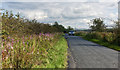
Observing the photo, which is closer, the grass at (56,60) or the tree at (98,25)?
the grass at (56,60)

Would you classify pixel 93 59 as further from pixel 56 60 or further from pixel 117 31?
pixel 117 31

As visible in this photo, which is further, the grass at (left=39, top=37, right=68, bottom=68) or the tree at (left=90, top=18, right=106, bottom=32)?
the tree at (left=90, top=18, right=106, bottom=32)

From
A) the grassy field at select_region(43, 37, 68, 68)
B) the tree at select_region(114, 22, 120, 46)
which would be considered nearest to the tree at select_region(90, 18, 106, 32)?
the tree at select_region(114, 22, 120, 46)

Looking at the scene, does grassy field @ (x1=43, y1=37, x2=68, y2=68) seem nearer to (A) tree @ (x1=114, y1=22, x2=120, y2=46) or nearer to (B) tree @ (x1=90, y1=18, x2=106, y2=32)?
(A) tree @ (x1=114, y1=22, x2=120, y2=46)

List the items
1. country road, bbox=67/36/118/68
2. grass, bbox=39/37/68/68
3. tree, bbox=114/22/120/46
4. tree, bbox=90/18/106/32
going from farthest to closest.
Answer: tree, bbox=90/18/106/32 → tree, bbox=114/22/120/46 → country road, bbox=67/36/118/68 → grass, bbox=39/37/68/68

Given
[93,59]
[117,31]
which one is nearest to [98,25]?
[117,31]

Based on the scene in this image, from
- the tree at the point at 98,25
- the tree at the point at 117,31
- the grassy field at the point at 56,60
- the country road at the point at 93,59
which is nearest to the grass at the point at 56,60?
the grassy field at the point at 56,60

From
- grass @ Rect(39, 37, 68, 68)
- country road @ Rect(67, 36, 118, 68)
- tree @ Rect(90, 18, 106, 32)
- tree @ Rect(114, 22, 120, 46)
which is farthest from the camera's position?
tree @ Rect(90, 18, 106, 32)

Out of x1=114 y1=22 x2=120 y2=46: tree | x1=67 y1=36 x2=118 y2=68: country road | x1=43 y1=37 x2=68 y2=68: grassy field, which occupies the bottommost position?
x1=67 y1=36 x2=118 y2=68: country road

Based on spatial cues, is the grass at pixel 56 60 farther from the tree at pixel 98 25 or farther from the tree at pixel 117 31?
the tree at pixel 98 25

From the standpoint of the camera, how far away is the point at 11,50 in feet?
21.9

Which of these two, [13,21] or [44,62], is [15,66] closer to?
[44,62]

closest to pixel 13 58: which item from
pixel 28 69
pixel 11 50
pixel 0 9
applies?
pixel 11 50

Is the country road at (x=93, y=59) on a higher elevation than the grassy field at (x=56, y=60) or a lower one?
lower
